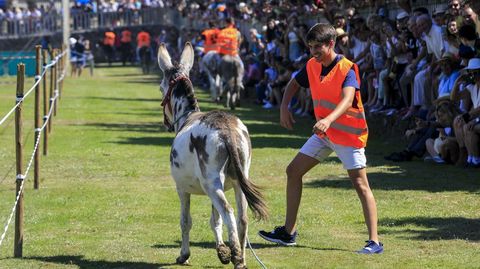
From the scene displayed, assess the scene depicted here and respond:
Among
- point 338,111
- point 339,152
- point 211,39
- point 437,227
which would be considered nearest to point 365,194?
point 339,152

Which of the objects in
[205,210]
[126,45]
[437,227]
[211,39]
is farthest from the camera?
[126,45]

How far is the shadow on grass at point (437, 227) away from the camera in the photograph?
12172 mm

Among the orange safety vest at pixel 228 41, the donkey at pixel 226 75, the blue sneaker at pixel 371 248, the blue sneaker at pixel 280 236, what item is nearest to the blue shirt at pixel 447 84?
the blue sneaker at pixel 280 236

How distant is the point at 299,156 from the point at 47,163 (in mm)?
9551

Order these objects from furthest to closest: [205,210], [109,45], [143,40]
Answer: [109,45], [143,40], [205,210]

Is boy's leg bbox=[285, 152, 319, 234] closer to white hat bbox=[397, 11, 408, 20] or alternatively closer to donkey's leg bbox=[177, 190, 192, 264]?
donkey's leg bbox=[177, 190, 192, 264]

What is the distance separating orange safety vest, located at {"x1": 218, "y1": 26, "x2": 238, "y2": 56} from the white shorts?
23741mm

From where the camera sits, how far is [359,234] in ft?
40.9

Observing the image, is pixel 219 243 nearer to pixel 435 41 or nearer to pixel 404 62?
pixel 435 41

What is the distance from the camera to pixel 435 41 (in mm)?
21094

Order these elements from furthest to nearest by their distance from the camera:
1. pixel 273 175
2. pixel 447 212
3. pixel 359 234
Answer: pixel 273 175, pixel 447 212, pixel 359 234

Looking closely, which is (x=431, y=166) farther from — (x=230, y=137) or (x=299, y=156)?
(x=230, y=137)

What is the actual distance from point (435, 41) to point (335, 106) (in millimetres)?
10587

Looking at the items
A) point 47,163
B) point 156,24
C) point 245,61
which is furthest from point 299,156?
point 156,24
